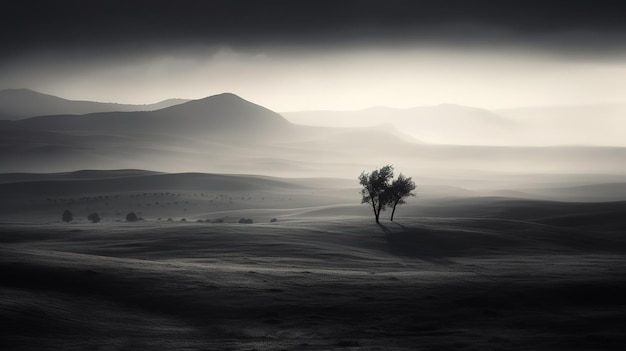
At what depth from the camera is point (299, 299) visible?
1416 inches

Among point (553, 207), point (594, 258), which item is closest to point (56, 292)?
point (594, 258)

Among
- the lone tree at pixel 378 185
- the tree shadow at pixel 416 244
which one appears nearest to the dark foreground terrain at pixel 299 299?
the tree shadow at pixel 416 244

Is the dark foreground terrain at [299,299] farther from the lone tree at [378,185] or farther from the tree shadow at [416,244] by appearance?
the lone tree at [378,185]

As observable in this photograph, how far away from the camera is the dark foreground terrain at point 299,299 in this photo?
94.2 ft

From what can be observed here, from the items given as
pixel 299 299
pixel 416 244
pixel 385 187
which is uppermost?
pixel 385 187

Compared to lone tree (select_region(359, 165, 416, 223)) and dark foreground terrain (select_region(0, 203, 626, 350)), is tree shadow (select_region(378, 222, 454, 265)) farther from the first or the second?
lone tree (select_region(359, 165, 416, 223))

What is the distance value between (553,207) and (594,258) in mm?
62588

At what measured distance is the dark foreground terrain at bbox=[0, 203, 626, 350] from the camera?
2872 centimetres

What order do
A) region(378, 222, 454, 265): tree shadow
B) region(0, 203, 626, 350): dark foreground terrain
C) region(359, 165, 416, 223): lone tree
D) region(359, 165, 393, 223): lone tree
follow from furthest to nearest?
region(359, 165, 393, 223): lone tree → region(359, 165, 416, 223): lone tree → region(378, 222, 454, 265): tree shadow → region(0, 203, 626, 350): dark foreground terrain

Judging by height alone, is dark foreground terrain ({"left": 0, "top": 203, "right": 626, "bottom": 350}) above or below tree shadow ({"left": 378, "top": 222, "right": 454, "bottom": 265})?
below

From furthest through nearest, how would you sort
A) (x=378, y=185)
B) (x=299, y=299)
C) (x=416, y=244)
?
1. (x=378, y=185)
2. (x=416, y=244)
3. (x=299, y=299)

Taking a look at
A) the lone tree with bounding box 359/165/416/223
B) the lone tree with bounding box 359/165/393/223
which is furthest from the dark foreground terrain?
the lone tree with bounding box 359/165/393/223

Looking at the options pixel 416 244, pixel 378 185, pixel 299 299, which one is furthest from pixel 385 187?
pixel 299 299

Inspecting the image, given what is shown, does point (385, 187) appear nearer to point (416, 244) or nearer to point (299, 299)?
point (416, 244)
